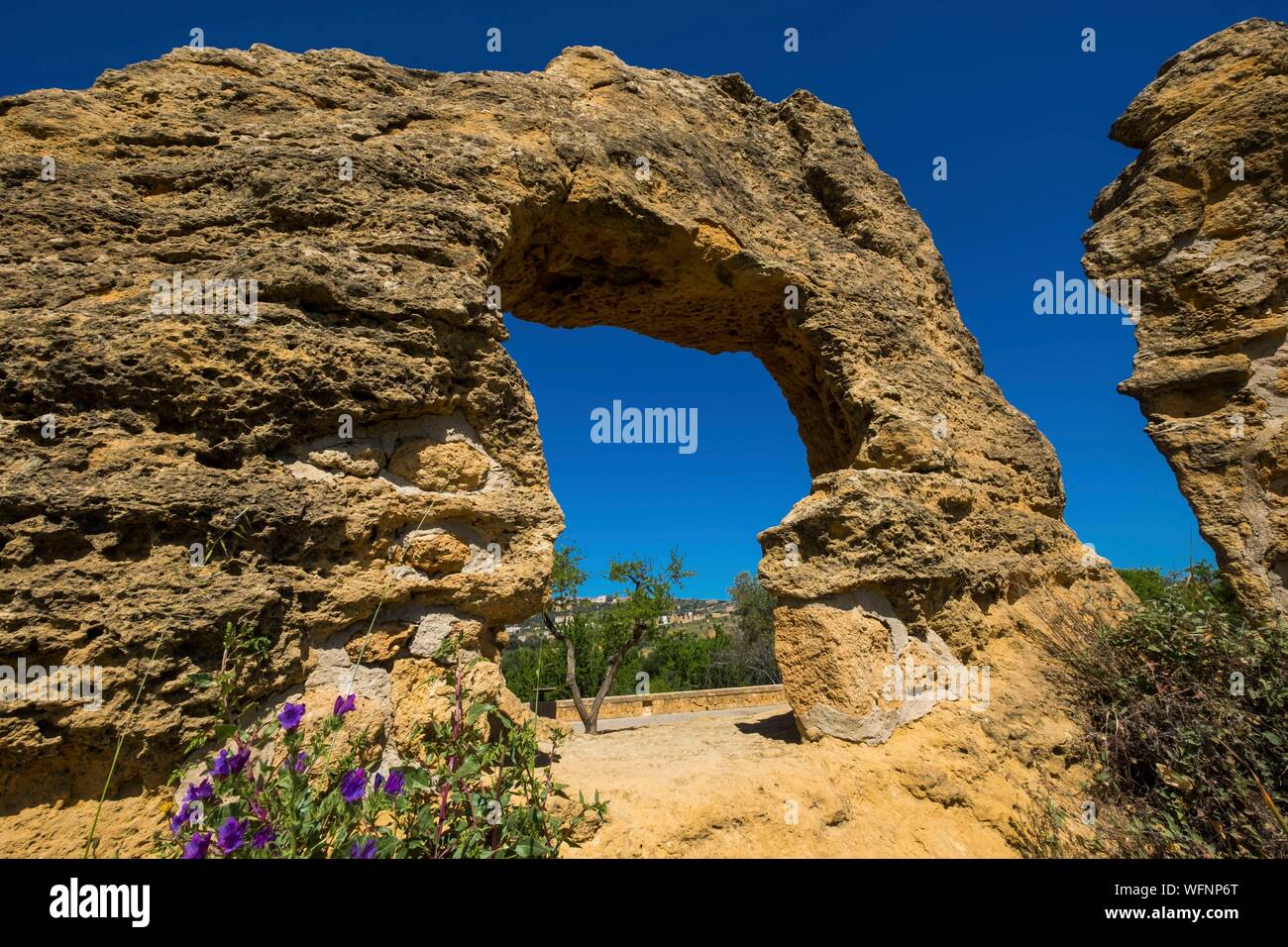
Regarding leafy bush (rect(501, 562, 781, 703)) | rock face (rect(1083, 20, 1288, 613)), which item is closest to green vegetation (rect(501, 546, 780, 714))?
leafy bush (rect(501, 562, 781, 703))

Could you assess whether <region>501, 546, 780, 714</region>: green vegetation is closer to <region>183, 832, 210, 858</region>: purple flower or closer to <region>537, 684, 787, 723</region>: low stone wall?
<region>537, 684, 787, 723</region>: low stone wall

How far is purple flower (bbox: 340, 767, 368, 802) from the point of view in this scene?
1.87m

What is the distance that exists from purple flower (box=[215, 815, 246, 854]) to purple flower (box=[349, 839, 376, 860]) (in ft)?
0.93

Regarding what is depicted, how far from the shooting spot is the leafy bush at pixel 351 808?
1772 mm

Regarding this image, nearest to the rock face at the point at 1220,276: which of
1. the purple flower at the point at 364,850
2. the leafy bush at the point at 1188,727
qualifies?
the leafy bush at the point at 1188,727

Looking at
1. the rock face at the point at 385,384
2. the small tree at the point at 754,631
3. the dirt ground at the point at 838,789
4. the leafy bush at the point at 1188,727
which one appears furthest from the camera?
the small tree at the point at 754,631

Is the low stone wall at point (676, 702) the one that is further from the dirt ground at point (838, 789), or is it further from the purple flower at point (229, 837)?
the purple flower at point (229, 837)

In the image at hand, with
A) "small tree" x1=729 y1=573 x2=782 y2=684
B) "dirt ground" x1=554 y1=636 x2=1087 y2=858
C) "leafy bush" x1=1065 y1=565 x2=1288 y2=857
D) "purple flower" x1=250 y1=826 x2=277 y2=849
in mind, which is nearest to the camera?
"purple flower" x1=250 y1=826 x2=277 y2=849

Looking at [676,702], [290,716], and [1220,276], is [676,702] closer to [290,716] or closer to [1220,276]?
[1220,276]

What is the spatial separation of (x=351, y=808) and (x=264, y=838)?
10.4 inches

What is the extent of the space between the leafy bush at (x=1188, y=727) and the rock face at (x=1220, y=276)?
103cm

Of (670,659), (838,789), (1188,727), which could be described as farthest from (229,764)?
(670,659)
